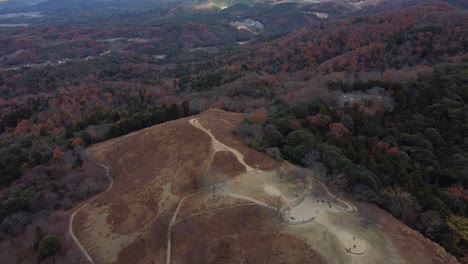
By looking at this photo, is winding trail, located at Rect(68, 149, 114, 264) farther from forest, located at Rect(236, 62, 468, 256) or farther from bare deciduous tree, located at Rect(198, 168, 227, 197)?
forest, located at Rect(236, 62, 468, 256)

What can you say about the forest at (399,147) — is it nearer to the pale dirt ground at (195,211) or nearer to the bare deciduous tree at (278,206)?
the pale dirt ground at (195,211)

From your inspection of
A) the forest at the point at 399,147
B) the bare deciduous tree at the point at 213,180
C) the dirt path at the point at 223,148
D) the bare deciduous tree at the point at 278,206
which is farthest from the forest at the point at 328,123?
the bare deciduous tree at the point at 213,180

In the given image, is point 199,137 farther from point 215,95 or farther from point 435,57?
point 435,57

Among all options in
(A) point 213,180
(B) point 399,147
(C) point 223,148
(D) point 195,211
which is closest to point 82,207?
(D) point 195,211

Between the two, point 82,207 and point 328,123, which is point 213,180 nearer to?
point 82,207

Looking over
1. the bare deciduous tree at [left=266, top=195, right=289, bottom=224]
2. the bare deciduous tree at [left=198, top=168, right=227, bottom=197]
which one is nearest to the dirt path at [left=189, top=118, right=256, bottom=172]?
the bare deciduous tree at [left=198, top=168, right=227, bottom=197]
